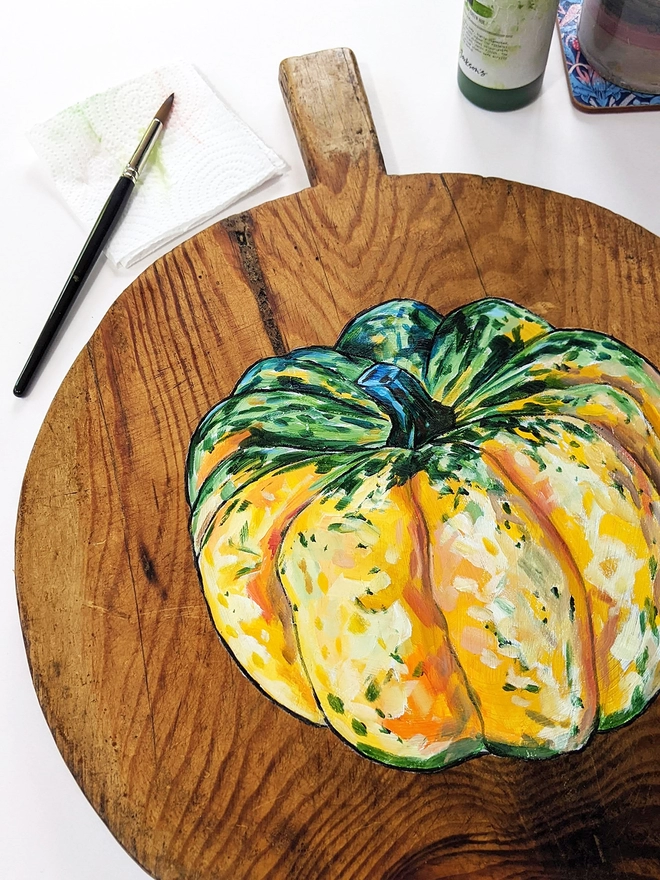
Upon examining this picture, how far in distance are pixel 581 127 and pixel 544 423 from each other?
49 cm

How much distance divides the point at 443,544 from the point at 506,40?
544mm

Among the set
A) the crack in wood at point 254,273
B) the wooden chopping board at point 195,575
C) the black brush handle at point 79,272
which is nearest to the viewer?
the wooden chopping board at point 195,575

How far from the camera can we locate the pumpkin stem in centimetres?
67

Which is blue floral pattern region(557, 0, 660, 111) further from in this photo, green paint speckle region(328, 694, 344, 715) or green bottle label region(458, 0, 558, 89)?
green paint speckle region(328, 694, 344, 715)

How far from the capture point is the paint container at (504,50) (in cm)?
78

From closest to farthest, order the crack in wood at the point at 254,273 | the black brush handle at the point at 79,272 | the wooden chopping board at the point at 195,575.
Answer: the wooden chopping board at the point at 195,575 → the crack in wood at the point at 254,273 → the black brush handle at the point at 79,272

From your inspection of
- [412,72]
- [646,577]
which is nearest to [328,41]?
[412,72]

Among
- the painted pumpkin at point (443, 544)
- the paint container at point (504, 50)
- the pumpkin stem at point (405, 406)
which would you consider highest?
the paint container at point (504, 50)

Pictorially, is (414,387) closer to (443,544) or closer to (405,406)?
(405,406)

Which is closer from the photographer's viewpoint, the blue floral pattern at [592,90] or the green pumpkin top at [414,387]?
the green pumpkin top at [414,387]

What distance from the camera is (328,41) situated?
1.04 m

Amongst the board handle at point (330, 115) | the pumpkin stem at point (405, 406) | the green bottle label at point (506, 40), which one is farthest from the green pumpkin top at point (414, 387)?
the green bottle label at point (506, 40)

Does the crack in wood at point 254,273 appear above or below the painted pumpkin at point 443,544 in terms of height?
above

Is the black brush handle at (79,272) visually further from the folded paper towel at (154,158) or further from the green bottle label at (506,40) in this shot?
the green bottle label at (506,40)
